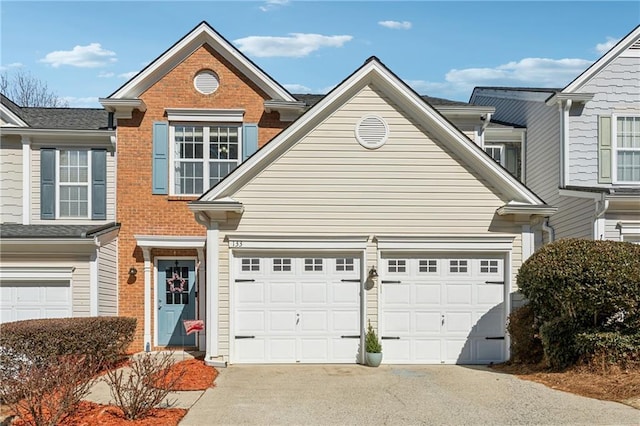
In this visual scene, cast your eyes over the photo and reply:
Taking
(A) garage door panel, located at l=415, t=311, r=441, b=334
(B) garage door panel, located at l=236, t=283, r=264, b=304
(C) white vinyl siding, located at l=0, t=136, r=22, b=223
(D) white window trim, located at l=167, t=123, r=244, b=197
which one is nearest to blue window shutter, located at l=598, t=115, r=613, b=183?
(A) garage door panel, located at l=415, t=311, r=441, b=334

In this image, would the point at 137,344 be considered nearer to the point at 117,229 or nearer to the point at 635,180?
the point at 117,229

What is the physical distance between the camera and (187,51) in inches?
611

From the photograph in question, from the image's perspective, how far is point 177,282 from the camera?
608 inches

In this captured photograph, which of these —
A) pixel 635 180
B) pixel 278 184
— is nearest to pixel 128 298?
pixel 278 184

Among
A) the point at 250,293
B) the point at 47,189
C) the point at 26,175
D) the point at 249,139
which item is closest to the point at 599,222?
the point at 250,293

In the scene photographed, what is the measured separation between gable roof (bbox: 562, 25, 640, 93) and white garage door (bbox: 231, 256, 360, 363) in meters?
7.84

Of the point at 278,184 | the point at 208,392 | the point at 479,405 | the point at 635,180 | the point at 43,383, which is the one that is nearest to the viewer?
the point at 43,383

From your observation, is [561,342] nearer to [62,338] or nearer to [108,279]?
[62,338]

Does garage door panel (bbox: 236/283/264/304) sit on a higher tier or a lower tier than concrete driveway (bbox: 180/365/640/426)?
higher

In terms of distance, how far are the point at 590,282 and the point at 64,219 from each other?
1234cm

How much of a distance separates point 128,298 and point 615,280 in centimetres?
1080

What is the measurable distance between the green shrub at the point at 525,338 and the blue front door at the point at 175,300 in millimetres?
7556

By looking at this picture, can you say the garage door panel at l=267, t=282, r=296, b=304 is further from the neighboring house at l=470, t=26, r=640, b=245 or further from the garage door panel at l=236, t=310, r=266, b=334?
the neighboring house at l=470, t=26, r=640, b=245

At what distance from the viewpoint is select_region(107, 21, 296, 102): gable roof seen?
1524cm
